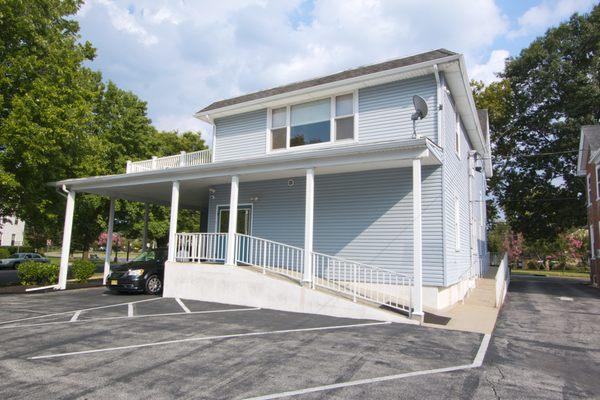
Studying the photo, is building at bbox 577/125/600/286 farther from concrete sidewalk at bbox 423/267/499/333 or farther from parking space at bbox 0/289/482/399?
parking space at bbox 0/289/482/399

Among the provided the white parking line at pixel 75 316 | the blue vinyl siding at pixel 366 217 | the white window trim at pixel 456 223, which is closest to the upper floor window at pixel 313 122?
the blue vinyl siding at pixel 366 217

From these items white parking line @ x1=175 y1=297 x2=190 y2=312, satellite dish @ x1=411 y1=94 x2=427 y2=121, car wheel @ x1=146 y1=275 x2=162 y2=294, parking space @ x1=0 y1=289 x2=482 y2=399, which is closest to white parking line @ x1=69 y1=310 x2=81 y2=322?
parking space @ x1=0 y1=289 x2=482 y2=399

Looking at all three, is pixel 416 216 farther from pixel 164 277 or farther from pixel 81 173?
pixel 81 173

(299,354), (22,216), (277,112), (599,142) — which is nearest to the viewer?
(299,354)

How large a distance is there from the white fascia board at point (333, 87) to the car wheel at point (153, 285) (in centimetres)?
643

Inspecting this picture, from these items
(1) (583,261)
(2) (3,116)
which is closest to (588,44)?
(1) (583,261)

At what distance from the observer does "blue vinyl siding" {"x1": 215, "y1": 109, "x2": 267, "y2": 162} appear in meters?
14.4

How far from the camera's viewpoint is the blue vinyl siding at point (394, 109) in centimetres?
1131

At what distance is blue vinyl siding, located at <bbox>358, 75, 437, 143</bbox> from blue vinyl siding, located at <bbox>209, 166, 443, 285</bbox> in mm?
1274

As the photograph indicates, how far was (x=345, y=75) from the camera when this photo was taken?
13422 mm

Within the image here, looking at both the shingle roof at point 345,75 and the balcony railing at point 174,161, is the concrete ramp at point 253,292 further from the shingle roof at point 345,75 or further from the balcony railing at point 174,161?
the shingle roof at point 345,75

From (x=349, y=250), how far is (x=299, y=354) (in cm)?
594

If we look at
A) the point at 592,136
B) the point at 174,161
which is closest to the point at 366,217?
the point at 174,161

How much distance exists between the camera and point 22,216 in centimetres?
1609
